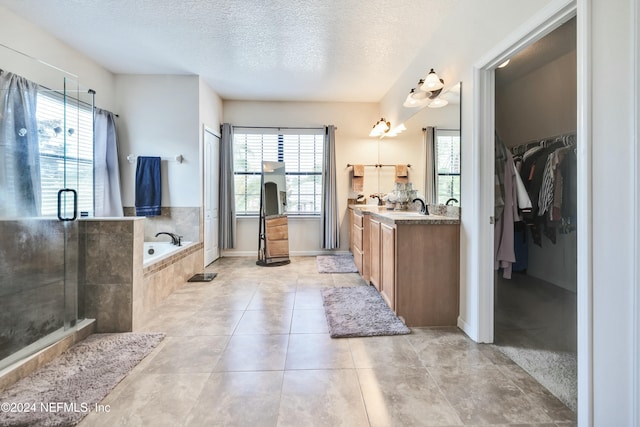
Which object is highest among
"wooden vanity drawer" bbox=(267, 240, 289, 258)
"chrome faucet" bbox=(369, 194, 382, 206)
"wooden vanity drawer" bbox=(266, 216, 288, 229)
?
"chrome faucet" bbox=(369, 194, 382, 206)

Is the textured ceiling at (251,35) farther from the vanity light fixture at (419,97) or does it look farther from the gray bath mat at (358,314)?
the gray bath mat at (358,314)

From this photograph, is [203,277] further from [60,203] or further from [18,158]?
[18,158]

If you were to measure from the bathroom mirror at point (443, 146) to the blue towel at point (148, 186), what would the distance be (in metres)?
3.40

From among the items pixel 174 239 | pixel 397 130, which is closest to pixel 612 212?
pixel 397 130

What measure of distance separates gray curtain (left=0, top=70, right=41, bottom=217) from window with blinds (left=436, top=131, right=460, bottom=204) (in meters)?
3.19

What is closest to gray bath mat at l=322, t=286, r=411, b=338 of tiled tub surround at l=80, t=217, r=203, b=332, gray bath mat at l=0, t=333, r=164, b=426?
gray bath mat at l=0, t=333, r=164, b=426

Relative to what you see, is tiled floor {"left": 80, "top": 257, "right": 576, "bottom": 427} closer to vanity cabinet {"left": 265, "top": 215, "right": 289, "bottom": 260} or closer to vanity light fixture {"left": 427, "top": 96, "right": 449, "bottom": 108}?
vanity light fixture {"left": 427, "top": 96, "right": 449, "bottom": 108}

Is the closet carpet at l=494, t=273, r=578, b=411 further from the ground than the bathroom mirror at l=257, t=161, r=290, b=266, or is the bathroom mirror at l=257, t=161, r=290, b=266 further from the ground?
the bathroom mirror at l=257, t=161, r=290, b=266

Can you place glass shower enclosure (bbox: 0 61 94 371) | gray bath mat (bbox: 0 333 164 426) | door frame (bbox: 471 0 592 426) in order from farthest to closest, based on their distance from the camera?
1. glass shower enclosure (bbox: 0 61 94 371)
2. gray bath mat (bbox: 0 333 164 426)
3. door frame (bbox: 471 0 592 426)

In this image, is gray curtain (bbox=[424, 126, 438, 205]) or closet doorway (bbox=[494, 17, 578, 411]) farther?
gray curtain (bbox=[424, 126, 438, 205])

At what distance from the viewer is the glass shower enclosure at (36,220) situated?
1912 mm

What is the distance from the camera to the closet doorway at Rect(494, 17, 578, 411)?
2285 millimetres

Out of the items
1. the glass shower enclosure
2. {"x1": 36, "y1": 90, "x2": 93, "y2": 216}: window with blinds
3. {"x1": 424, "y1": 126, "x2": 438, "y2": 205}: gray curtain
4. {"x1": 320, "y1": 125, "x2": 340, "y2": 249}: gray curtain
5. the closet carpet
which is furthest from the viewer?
{"x1": 320, "y1": 125, "x2": 340, "y2": 249}: gray curtain

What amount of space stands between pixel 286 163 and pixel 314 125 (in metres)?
0.83
